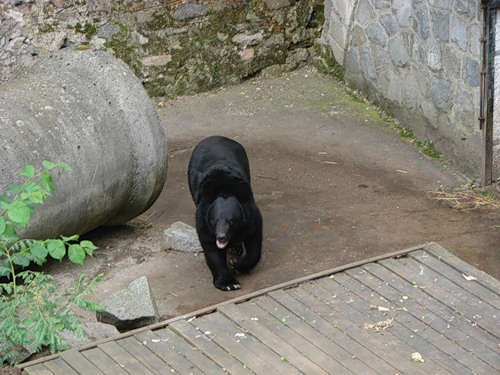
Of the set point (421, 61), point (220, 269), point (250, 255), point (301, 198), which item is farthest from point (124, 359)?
point (421, 61)

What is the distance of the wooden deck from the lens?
19.1 ft

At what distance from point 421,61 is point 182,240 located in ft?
10.0

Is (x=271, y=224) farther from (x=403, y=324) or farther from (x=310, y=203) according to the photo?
(x=403, y=324)

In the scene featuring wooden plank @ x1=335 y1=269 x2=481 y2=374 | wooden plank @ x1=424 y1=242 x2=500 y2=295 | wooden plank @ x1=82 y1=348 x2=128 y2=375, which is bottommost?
wooden plank @ x1=424 y1=242 x2=500 y2=295

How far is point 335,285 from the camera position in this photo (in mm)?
6688

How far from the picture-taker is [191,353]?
19.5ft

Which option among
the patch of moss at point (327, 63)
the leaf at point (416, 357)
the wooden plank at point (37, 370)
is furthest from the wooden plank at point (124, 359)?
the patch of moss at point (327, 63)

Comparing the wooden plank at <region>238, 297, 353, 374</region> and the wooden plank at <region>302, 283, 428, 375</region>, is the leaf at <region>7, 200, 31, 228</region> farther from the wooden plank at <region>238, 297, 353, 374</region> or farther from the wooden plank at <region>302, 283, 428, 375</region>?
the wooden plank at <region>302, 283, 428, 375</region>

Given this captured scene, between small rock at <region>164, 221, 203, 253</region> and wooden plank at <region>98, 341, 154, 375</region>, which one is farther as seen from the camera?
small rock at <region>164, 221, 203, 253</region>

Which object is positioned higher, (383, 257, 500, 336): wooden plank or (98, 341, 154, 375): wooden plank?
(98, 341, 154, 375): wooden plank

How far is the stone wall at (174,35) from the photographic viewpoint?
1005 cm

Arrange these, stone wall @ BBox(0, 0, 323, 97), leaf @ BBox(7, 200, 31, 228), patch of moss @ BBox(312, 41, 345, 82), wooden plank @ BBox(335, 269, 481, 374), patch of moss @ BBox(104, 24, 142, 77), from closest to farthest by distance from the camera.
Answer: leaf @ BBox(7, 200, 31, 228), wooden plank @ BBox(335, 269, 481, 374), stone wall @ BBox(0, 0, 323, 97), patch of moss @ BBox(104, 24, 142, 77), patch of moss @ BBox(312, 41, 345, 82)

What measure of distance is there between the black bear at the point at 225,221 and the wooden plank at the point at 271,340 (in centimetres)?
82

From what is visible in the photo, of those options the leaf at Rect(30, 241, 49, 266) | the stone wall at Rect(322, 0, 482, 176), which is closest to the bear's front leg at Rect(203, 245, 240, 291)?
the leaf at Rect(30, 241, 49, 266)
